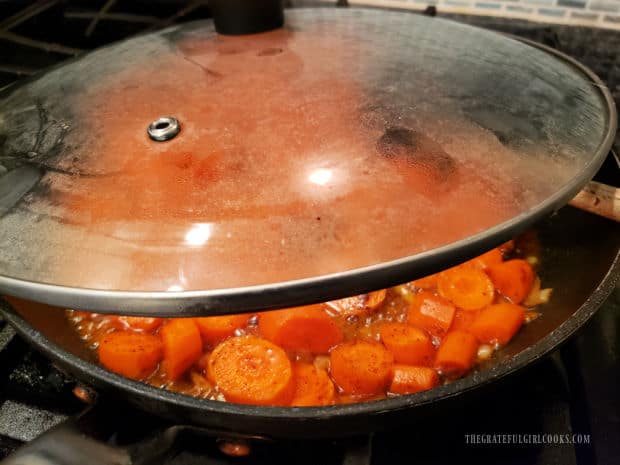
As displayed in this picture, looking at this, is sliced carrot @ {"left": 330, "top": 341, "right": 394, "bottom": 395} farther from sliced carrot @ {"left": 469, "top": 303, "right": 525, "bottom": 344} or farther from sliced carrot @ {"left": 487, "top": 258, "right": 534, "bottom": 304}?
sliced carrot @ {"left": 487, "top": 258, "right": 534, "bottom": 304}

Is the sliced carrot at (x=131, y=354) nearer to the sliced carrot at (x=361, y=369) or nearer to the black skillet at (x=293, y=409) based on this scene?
the black skillet at (x=293, y=409)

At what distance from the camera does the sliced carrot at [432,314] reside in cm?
102

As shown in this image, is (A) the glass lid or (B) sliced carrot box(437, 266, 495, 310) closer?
(A) the glass lid

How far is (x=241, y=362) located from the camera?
90 cm

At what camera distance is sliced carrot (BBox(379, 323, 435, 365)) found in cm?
96

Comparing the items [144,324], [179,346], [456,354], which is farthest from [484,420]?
[144,324]

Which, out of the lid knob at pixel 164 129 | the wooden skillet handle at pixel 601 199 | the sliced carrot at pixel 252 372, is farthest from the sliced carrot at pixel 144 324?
the wooden skillet handle at pixel 601 199

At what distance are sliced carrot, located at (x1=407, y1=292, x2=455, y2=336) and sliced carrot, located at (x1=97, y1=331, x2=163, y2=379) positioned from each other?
567mm

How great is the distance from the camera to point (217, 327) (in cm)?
100

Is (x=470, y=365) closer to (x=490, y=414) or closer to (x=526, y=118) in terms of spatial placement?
(x=490, y=414)

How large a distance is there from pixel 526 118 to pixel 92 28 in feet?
5.74

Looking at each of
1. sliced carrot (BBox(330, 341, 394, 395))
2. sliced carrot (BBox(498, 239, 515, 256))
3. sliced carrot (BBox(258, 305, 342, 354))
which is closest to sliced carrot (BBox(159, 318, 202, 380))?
sliced carrot (BBox(258, 305, 342, 354))

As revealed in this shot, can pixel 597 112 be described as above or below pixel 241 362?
above

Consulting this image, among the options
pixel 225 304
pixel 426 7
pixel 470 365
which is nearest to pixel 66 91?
pixel 225 304
